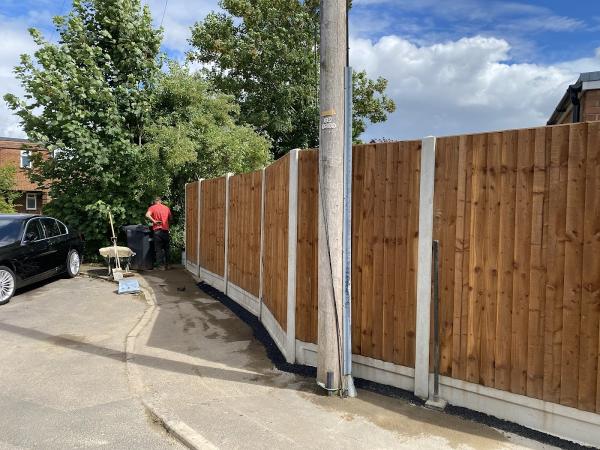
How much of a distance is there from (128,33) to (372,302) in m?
12.8

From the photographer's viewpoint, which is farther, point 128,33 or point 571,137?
point 128,33

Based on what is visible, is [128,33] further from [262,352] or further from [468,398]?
[468,398]

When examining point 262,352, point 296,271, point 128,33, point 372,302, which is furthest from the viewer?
point 128,33

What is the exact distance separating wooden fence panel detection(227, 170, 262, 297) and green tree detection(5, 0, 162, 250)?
538cm

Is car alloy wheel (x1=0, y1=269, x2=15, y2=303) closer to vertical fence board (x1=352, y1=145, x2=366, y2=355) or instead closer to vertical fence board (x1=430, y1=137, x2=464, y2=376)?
vertical fence board (x1=352, y1=145, x2=366, y2=355)

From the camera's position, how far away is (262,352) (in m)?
6.12

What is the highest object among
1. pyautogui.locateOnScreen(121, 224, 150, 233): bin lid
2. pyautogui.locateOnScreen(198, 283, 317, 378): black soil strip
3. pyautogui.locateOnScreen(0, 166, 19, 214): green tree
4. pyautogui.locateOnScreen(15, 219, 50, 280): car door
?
pyautogui.locateOnScreen(0, 166, 19, 214): green tree

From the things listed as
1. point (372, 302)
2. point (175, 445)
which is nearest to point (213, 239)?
point (372, 302)

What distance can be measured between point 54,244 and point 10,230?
1.38m

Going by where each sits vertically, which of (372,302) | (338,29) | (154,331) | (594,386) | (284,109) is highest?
(284,109)

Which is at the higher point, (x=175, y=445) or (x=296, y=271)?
(x=296, y=271)

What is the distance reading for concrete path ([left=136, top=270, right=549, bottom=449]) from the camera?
12.4ft

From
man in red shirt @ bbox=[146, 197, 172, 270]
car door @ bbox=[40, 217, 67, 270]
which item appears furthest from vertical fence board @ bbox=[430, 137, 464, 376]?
man in red shirt @ bbox=[146, 197, 172, 270]

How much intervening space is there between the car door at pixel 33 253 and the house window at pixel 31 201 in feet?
107
